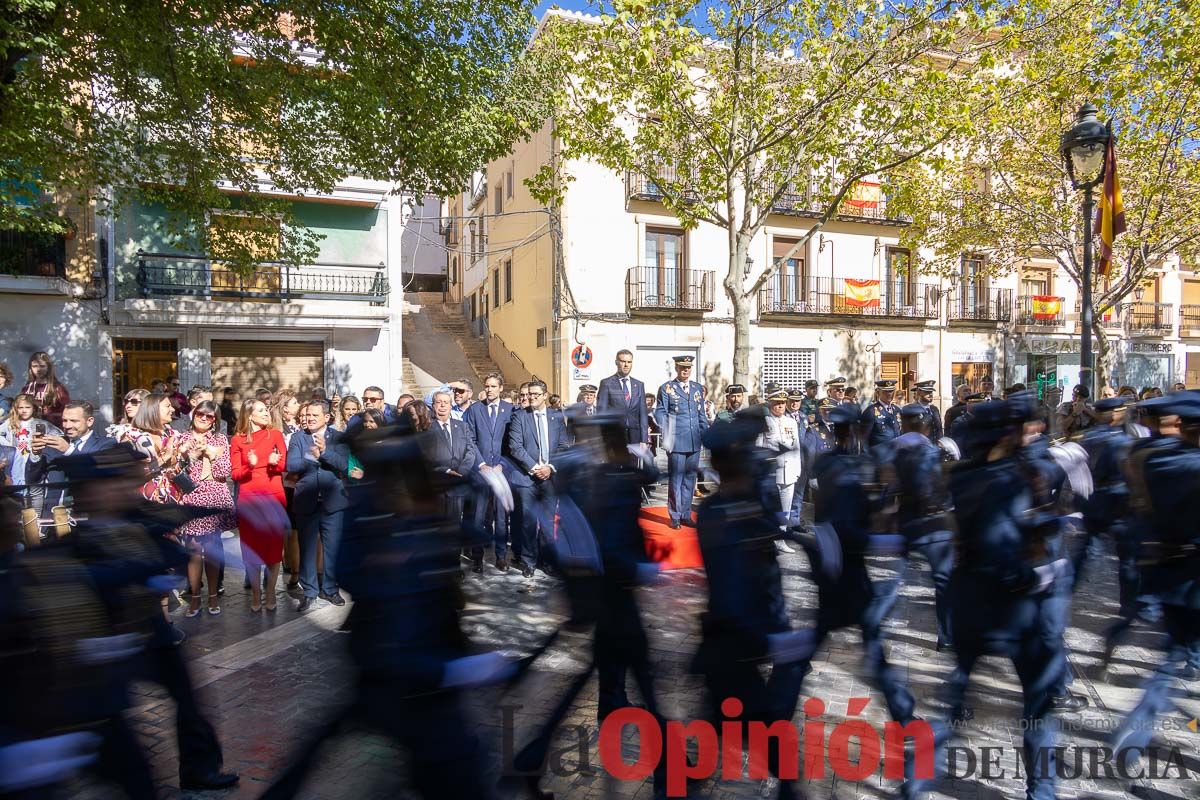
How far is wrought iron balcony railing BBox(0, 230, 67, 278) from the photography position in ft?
49.7

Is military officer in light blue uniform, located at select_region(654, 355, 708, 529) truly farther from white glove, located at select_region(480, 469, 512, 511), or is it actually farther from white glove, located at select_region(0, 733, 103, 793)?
white glove, located at select_region(0, 733, 103, 793)

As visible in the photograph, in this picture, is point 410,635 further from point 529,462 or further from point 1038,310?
point 1038,310

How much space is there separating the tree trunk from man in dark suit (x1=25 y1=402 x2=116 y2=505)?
894 centimetres

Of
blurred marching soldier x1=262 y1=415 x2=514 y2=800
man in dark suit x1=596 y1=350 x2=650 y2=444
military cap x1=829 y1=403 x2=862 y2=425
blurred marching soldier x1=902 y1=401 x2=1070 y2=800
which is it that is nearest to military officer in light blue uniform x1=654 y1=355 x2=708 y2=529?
man in dark suit x1=596 y1=350 x2=650 y2=444

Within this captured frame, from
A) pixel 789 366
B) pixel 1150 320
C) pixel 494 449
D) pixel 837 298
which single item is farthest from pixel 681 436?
pixel 1150 320

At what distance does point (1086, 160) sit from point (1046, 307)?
19775 mm

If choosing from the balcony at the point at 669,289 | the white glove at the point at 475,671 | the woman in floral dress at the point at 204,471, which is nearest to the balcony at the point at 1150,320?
the balcony at the point at 669,289

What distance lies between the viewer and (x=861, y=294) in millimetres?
22781

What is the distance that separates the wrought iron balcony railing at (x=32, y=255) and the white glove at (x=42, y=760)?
15.7m

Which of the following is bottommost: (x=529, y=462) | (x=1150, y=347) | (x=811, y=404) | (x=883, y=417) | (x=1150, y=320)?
(x=529, y=462)

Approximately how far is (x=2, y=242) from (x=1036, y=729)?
18.9 meters

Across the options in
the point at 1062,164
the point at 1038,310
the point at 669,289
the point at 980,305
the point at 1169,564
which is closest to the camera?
the point at 1169,564

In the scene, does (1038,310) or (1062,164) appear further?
(1038,310)

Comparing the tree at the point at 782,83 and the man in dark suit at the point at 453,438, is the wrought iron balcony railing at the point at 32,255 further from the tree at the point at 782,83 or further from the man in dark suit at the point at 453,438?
the man in dark suit at the point at 453,438
